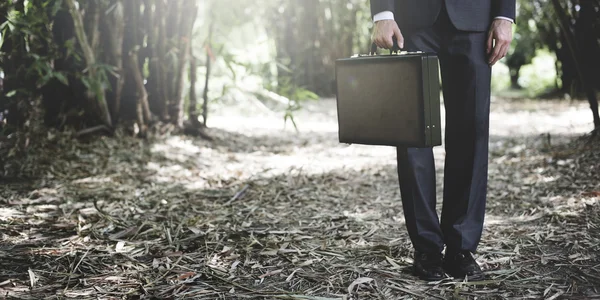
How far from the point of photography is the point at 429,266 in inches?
69.9

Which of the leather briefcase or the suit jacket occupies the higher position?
the suit jacket

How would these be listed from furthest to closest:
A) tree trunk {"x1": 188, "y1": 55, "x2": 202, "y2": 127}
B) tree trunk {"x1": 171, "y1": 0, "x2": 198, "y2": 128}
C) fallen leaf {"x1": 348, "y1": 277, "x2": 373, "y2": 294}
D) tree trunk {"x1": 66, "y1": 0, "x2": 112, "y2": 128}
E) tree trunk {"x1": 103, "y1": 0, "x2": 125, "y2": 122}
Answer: tree trunk {"x1": 188, "y1": 55, "x2": 202, "y2": 127}
tree trunk {"x1": 171, "y1": 0, "x2": 198, "y2": 128}
tree trunk {"x1": 103, "y1": 0, "x2": 125, "y2": 122}
tree trunk {"x1": 66, "y1": 0, "x2": 112, "y2": 128}
fallen leaf {"x1": 348, "y1": 277, "x2": 373, "y2": 294}

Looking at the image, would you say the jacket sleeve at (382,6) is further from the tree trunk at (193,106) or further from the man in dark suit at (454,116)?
the tree trunk at (193,106)

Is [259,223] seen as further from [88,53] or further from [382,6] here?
[88,53]

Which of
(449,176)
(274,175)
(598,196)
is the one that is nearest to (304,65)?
(274,175)

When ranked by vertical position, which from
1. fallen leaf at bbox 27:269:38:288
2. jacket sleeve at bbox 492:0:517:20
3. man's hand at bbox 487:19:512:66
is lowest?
fallen leaf at bbox 27:269:38:288

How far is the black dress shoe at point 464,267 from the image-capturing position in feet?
5.74

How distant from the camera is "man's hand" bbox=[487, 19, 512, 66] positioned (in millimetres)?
1668

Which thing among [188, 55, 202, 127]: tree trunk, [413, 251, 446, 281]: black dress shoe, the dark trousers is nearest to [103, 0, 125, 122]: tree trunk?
[188, 55, 202, 127]: tree trunk

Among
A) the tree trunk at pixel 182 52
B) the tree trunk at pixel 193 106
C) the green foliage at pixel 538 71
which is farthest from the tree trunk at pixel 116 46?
the green foliage at pixel 538 71

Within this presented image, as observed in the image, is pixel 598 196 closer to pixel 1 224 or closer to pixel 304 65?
pixel 1 224

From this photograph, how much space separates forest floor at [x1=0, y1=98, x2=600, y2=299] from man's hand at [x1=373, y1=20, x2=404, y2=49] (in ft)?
2.30

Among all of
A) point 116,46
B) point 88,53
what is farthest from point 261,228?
point 116,46

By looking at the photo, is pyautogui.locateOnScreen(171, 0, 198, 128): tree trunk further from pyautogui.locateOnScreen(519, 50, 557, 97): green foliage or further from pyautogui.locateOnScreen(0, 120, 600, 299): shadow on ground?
pyautogui.locateOnScreen(519, 50, 557, 97): green foliage
